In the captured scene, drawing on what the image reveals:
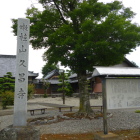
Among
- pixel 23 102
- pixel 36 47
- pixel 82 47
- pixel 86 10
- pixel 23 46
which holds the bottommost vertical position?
pixel 23 102

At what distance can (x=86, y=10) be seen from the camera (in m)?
8.16

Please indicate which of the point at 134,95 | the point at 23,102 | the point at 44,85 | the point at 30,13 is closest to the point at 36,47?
the point at 30,13

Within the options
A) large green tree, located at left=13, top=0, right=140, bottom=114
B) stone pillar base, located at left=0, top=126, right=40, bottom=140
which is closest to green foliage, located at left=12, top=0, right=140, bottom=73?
large green tree, located at left=13, top=0, right=140, bottom=114

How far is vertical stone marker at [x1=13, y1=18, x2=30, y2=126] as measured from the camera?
511 cm

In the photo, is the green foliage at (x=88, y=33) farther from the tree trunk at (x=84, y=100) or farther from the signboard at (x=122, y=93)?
the signboard at (x=122, y=93)

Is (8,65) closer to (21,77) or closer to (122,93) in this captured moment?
(21,77)

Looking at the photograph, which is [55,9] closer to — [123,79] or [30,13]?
[30,13]

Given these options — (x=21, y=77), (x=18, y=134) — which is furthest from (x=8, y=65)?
(x=18, y=134)

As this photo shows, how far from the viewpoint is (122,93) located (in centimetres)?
606

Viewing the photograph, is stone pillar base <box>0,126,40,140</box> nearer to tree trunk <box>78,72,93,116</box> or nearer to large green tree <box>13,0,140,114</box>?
large green tree <box>13,0,140,114</box>

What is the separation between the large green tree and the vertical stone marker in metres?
2.57

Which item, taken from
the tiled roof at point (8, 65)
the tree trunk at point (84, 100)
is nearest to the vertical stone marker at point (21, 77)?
the tree trunk at point (84, 100)

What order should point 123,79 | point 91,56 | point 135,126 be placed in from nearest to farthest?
point 123,79
point 135,126
point 91,56

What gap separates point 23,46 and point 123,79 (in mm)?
3656
